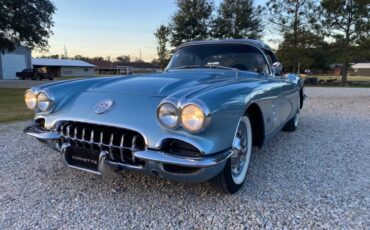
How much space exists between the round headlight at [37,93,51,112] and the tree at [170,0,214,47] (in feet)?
82.3

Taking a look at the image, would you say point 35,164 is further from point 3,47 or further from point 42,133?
point 3,47

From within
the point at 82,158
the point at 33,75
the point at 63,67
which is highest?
the point at 63,67

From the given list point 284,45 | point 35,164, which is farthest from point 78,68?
point 35,164

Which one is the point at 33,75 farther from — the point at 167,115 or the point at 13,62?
the point at 167,115

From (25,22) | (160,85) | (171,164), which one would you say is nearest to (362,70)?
(25,22)

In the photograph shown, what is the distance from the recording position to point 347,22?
84.7 ft

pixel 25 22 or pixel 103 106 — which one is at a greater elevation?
pixel 25 22

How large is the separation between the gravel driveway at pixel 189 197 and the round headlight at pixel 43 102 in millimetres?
745

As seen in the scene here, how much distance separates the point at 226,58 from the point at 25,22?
15.7 m

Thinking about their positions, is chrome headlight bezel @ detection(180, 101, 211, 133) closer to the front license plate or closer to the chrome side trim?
the chrome side trim

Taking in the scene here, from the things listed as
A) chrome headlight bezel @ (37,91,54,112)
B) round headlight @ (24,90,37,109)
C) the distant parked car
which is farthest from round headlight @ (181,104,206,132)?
the distant parked car

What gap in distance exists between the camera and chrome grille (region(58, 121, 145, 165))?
2490 millimetres

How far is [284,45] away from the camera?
27.6 meters

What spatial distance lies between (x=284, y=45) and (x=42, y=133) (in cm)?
2740
